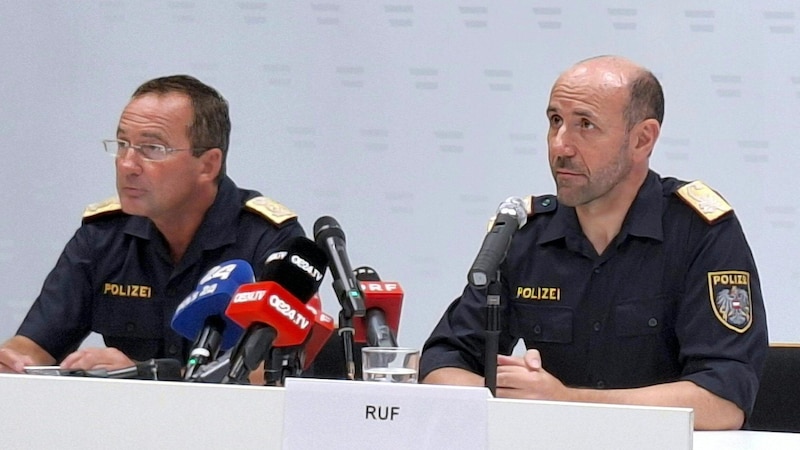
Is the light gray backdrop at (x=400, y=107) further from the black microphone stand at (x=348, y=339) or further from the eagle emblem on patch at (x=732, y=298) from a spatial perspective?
the black microphone stand at (x=348, y=339)

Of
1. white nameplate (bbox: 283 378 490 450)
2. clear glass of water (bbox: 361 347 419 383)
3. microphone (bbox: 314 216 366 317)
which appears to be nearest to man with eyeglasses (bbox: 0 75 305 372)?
microphone (bbox: 314 216 366 317)

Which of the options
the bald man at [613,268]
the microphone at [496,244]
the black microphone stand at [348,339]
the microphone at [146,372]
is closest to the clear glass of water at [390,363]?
the black microphone stand at [348,339]

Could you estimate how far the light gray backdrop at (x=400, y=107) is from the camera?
3.18m

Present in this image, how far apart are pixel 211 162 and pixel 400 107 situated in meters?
0.70

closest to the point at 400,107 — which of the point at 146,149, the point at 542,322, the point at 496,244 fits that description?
the point at 146,149

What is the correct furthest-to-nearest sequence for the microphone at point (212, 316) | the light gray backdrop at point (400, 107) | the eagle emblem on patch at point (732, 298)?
the light gray backdrop at point (400, 107), the eagle emblem on patch at point (732, 298), the microphone at point (212, 316)

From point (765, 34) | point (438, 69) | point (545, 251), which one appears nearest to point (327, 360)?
point (545, 251)

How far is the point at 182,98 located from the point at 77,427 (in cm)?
148

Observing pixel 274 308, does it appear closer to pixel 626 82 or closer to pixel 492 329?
pixel 492 329

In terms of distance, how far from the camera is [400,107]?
3.32 meters

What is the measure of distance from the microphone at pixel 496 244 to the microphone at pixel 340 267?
16cm

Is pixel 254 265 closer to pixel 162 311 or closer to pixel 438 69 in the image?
pixel 162 311

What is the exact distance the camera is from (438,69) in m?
3.30

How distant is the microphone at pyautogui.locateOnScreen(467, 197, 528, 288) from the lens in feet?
5.58
